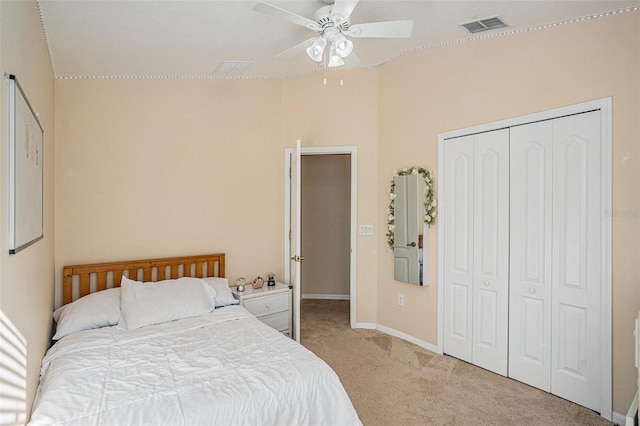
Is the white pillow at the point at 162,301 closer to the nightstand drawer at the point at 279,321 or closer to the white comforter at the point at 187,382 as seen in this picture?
the white comforter at the point at 187,382

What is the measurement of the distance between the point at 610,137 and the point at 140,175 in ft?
12.3

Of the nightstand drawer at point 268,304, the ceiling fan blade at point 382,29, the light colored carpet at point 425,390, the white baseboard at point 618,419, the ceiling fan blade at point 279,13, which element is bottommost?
the light colored carpet at point 425,390

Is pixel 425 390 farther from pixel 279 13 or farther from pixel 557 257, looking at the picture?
pixel 279 13

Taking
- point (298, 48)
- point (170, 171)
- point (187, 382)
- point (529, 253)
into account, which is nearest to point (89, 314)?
point (187, 382)

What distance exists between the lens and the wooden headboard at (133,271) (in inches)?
123

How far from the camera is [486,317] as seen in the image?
3205 mm

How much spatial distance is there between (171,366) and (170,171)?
81.7 inches

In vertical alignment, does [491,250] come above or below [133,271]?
above

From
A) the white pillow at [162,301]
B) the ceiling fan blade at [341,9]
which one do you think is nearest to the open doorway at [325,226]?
the white pillow at [162,301]

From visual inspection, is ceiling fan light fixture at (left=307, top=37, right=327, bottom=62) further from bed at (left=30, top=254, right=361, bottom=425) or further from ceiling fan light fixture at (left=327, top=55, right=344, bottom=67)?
bed at (left=30, top=254, right=361, bottom=425)

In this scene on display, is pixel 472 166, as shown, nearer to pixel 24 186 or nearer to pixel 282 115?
pixel 282 115

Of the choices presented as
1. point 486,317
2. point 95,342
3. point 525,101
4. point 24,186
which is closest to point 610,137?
point 525,101

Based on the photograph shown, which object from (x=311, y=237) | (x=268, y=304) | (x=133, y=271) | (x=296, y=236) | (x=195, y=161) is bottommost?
(x=268, y=304)

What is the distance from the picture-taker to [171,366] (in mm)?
2076
